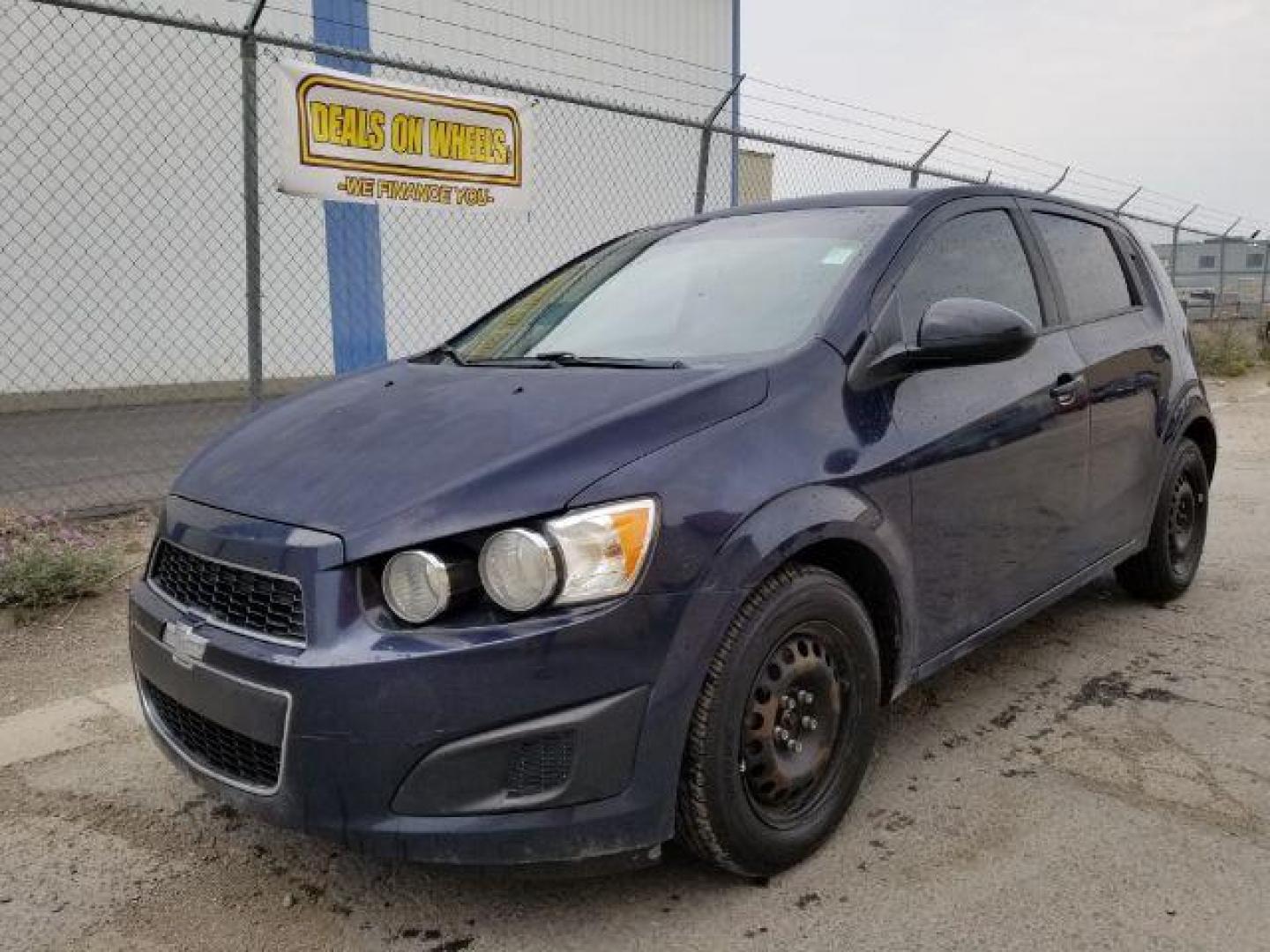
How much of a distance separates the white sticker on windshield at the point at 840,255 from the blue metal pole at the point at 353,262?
10.2 meters

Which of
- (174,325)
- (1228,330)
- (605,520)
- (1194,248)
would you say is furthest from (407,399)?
(1194,248)

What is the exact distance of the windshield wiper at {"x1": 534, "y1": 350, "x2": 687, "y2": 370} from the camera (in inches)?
101

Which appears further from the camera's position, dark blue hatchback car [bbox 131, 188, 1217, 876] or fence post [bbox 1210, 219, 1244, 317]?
fence post [bbox 1210, 219, 1244, 317]

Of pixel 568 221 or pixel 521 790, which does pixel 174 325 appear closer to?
pixel 568 221

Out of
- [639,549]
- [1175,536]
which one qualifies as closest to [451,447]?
[639,549]

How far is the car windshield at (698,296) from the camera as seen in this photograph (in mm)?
2742

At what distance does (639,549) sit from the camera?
203 cm

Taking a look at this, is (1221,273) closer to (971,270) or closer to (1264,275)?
(1264,275)

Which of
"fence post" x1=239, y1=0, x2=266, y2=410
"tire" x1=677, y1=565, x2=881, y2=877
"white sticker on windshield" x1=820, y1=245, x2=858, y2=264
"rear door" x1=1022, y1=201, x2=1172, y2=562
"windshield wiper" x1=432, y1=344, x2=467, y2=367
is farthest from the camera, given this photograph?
"fence post" x1=239, y1=0, x2=266, y2=410

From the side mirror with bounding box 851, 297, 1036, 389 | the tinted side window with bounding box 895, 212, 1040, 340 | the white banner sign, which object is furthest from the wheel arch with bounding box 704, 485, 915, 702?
the white banner sign

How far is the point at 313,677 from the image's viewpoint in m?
1.94

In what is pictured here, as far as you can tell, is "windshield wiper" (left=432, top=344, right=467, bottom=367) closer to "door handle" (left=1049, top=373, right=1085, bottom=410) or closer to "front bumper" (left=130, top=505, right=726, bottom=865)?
"front bumper" (left=130, top=505, right=726, bottom=865)

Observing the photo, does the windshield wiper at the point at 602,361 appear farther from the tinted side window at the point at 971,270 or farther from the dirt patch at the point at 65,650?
the dirt patch at the point at 65,650

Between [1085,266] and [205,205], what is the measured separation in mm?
10431
